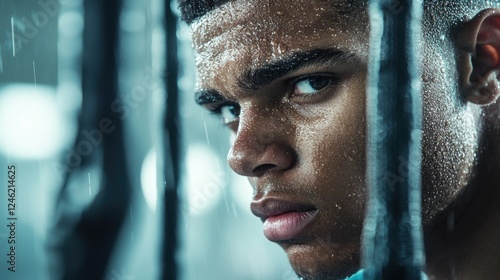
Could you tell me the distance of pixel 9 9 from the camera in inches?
66.3

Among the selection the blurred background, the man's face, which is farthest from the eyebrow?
the blurred background

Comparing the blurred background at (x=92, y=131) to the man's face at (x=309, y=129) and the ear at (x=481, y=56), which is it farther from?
the ear at (x=481, y=56)

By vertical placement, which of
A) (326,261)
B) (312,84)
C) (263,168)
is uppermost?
(312,84)

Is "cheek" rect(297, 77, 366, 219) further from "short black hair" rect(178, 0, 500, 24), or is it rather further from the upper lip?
"short black hair" rect(178, 0, 500, 24)

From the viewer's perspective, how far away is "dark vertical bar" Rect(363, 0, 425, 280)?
894mm

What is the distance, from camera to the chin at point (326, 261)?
0.96 metres

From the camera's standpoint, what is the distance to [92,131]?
1.25 metres

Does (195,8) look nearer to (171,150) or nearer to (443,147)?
(171,150)

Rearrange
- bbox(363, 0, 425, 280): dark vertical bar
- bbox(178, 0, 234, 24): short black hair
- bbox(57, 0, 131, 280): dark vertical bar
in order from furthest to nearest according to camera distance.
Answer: bbox(57, 0, 131, 280): dark vertical bar → bbox(178, 0, 234, 24): short black hair → bbox(363, 0, 425, 280): dark vertical bar

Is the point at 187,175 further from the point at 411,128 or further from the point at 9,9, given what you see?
the point at 9,9

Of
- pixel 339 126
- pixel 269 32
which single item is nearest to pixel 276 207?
pixel 339 126

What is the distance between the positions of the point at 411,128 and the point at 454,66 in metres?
0.15

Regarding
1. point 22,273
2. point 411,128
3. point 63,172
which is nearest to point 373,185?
point 411,128

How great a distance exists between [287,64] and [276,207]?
0.71 ft
